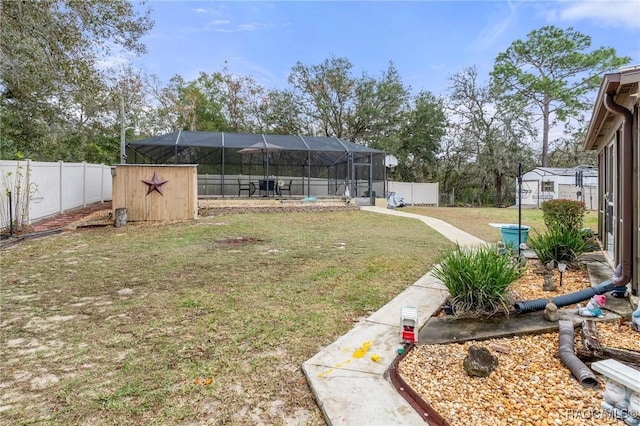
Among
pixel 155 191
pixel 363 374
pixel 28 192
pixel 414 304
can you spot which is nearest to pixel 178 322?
pixel 363 374

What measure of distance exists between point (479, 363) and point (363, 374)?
0.78 meters

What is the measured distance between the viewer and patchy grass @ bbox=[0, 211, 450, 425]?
2215mm

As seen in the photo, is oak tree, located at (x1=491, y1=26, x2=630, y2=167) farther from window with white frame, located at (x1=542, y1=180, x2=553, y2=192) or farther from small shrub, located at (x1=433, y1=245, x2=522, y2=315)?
small shrub, located at (x1=433, y1=245, x2=522, y2=315)

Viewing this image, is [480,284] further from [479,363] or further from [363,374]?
[363,374]

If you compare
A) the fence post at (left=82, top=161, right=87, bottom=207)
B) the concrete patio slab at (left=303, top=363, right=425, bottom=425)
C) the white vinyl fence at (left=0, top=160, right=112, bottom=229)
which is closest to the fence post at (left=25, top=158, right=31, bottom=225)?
the white vinyl fence at (left=0, top=160, right=112, bottom=229)

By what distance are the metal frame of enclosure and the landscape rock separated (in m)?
12.9

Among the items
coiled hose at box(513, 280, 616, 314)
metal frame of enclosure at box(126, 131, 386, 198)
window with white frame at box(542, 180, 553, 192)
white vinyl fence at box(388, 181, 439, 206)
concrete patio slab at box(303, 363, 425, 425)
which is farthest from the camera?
white vinyl fence at box(388, 181, 439, 206)

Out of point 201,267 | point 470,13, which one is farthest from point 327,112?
point 201,267

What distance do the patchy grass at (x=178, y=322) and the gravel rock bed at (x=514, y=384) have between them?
0.78 metres

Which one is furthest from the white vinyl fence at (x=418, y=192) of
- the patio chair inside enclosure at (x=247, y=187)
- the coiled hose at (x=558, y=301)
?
the coiled hose at (x=558, y=301)

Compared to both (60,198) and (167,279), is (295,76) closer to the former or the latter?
(60,198)

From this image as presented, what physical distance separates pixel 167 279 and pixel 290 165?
43.9 feet

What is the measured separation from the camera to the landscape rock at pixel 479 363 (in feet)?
8.07

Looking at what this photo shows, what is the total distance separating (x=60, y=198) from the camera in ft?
37.6
